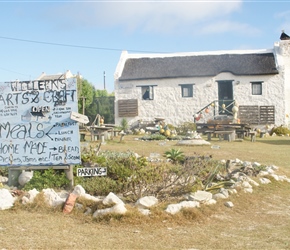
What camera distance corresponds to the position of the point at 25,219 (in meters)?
7.17

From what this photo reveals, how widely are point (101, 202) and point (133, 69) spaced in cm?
2910

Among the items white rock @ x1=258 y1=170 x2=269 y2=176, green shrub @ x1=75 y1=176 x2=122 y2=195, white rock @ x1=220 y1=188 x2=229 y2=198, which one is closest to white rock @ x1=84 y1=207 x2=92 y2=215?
green shrub @ x1=75 y1=176 x2=122 y2=195

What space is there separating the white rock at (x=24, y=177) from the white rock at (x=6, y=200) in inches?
53.4

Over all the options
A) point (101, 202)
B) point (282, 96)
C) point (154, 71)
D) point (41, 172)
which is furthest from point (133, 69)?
point (101, 202)

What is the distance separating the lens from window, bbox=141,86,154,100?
3516 centimetres

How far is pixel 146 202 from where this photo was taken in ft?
25.1

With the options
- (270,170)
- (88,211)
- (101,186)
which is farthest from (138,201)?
(270,170)

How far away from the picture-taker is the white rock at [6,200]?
7758 millimetres

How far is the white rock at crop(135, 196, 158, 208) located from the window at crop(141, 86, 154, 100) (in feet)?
90.4

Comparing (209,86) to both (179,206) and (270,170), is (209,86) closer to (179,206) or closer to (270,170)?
(270,170)

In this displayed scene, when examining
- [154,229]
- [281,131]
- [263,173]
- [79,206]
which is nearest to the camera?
[154,229]

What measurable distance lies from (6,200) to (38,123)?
82.8 inches

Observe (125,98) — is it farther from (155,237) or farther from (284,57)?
(155,237)

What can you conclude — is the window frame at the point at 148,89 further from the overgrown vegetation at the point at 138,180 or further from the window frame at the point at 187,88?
the overgrown vegetation at the point at 138,180
